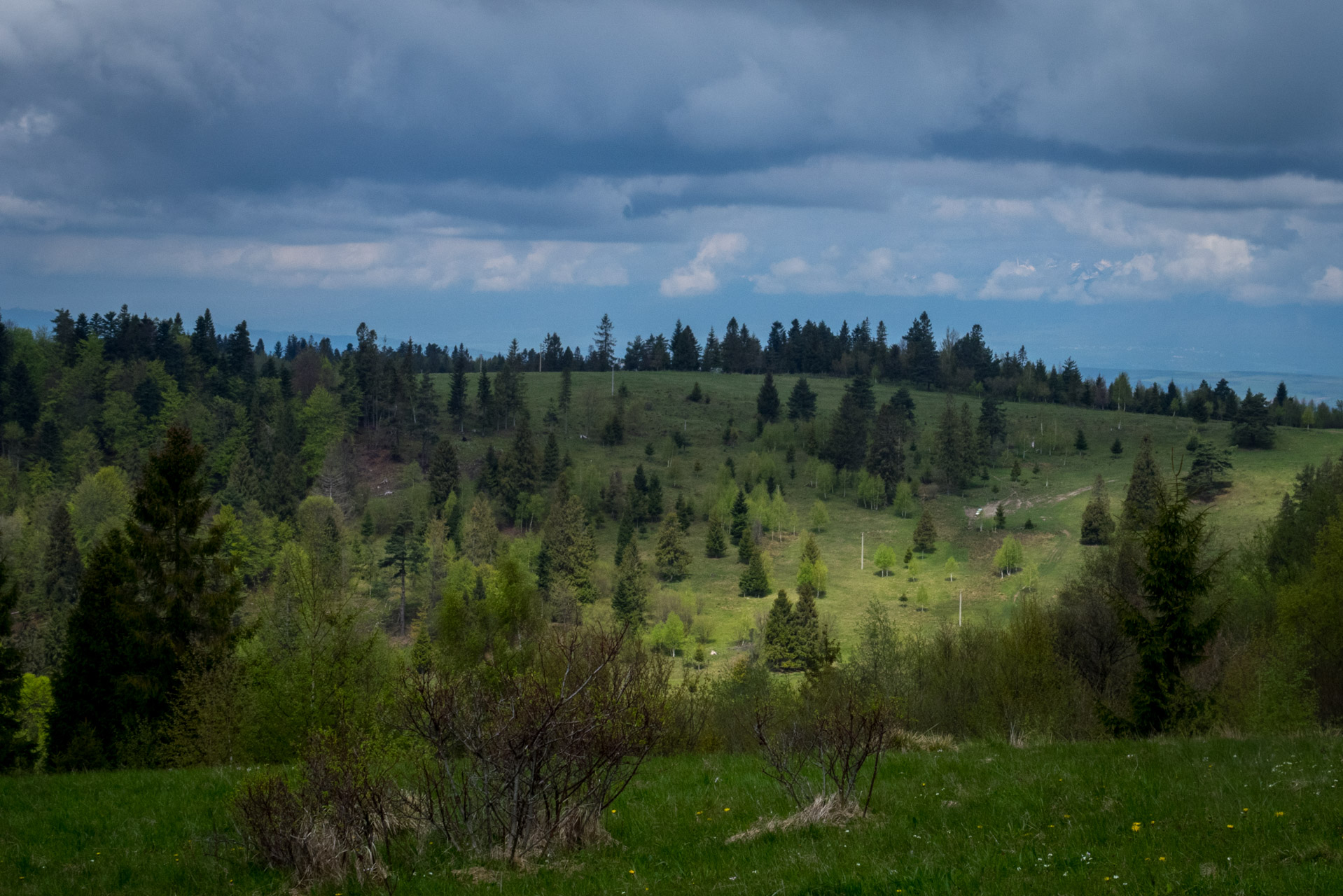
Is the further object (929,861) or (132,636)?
(132,636)

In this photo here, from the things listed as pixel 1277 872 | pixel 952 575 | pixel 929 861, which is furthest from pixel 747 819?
pixel 952 575

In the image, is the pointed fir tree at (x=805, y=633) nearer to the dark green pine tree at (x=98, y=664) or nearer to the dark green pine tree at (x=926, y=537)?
the dark green pine tree at (x=926, y=537)

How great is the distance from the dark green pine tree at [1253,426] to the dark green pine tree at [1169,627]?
160554mm

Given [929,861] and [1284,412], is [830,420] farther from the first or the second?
[929,861]

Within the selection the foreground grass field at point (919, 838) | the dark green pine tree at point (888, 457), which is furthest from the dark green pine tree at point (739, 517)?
the foreground grass field at point (919, 838)

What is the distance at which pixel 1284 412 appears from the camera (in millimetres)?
188500

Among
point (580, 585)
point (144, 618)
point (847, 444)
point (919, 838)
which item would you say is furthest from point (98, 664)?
point (847, 444)

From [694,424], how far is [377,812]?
615 feet

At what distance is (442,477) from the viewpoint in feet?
498

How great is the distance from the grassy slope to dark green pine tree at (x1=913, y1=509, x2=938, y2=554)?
134cm

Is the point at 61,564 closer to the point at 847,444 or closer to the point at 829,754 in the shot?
the point at 829,754

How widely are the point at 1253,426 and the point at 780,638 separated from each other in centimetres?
11350

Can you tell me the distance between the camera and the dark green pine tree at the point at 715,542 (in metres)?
141

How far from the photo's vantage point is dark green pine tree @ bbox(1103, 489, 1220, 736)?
988 inches
